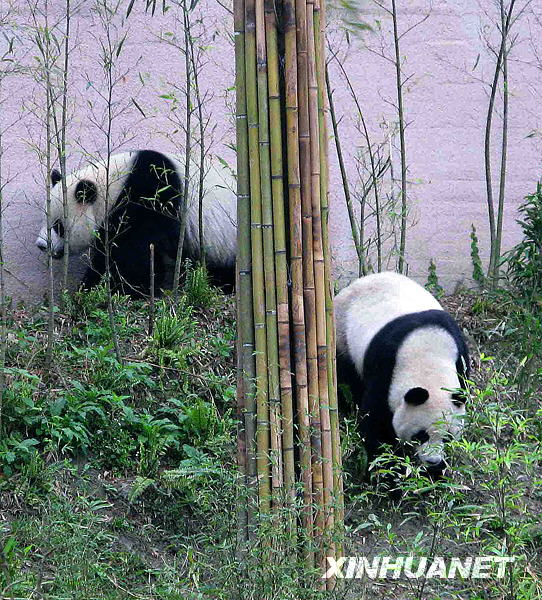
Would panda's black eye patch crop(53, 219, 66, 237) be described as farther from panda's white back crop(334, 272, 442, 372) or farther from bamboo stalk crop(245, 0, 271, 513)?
bamboo stalk crop(245, 0, 271, 513)

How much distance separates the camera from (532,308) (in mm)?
5648

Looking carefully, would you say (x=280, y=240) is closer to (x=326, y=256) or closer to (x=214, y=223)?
(x=326, y=256)

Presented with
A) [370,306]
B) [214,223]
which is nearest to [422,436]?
[370,306]

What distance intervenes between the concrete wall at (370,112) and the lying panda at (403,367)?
4.60 feet

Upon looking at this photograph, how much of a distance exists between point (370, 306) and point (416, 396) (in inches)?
36.4

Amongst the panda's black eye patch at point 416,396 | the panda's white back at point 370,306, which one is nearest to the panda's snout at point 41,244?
the panda's white back at point 370,306

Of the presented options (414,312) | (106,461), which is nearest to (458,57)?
(414,312)

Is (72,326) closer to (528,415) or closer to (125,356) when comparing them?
(125,356)

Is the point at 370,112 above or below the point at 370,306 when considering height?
above

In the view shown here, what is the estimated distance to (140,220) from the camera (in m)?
6.23

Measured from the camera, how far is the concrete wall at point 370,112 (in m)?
6.15

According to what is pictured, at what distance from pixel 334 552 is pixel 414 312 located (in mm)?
1880

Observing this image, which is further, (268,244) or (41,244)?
(41,244)

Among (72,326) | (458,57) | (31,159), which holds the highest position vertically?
(458,57)
